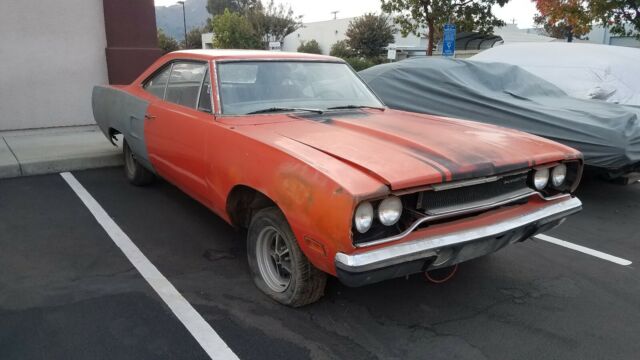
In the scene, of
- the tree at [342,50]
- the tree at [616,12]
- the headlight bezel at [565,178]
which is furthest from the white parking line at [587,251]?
the tree at [342,50]

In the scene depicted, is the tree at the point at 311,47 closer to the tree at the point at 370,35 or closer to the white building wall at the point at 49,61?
the tree at the point at 370,35

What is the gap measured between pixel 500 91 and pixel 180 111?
4.16 metres

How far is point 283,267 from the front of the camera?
322cm

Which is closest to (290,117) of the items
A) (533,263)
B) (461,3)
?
(533,263)

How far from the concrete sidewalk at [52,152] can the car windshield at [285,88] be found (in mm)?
3417

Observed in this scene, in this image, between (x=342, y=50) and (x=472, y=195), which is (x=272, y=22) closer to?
(x=342, y=50)

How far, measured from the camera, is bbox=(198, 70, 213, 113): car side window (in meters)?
3.83

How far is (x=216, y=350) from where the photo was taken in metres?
2.72

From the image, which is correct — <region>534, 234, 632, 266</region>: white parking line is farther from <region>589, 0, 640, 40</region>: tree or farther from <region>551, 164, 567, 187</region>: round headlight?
<region>589, 0, 640, 40</region>: tree

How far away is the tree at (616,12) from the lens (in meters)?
11.2

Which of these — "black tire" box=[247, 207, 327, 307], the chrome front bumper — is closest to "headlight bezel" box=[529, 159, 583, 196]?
the chrome front bumper

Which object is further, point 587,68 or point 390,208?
point 587,68

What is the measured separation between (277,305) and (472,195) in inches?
53.0

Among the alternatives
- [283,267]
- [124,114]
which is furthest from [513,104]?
[124,114]
